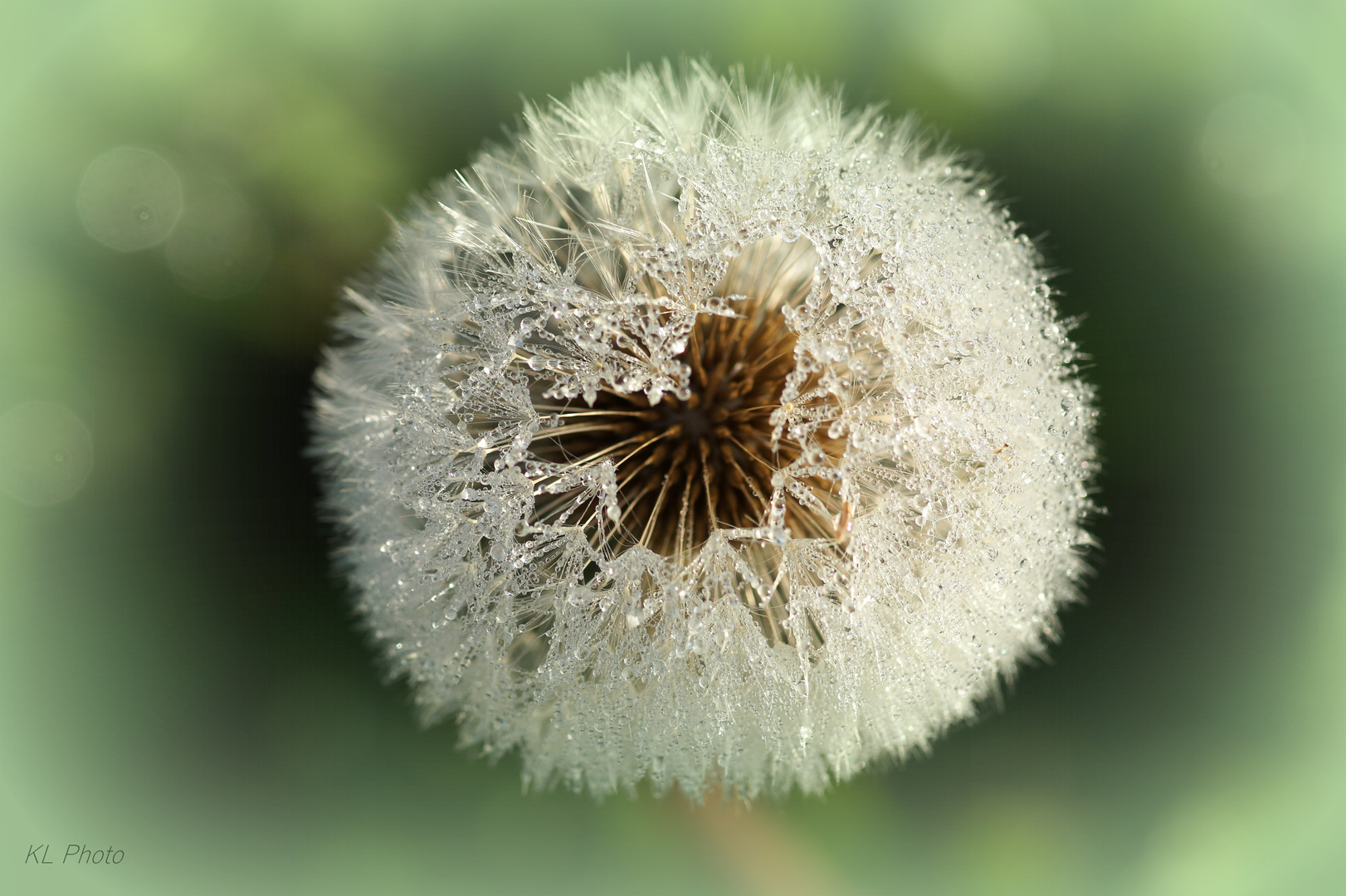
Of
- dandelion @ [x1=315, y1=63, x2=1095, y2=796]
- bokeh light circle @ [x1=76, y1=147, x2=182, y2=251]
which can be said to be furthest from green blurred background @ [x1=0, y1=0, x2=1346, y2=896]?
dandelion @ [x1=315, y1=63, x2=1095, y2=796]

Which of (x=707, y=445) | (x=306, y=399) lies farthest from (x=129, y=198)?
(x=707, y=445)

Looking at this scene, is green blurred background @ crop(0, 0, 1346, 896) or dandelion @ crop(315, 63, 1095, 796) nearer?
dandelion @ crop(315, 63, 1095, 796)

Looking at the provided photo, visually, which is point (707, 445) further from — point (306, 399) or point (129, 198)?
point (129, 198)

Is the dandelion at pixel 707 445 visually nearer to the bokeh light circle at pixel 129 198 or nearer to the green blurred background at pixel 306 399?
the green blurred background at pixel 306 399

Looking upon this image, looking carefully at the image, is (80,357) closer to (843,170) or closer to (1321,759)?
(843,170)

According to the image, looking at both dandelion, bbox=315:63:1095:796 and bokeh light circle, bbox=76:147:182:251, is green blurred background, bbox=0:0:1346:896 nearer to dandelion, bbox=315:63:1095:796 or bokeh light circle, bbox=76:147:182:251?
bokeh light circle, bbox=76:147:182:251
